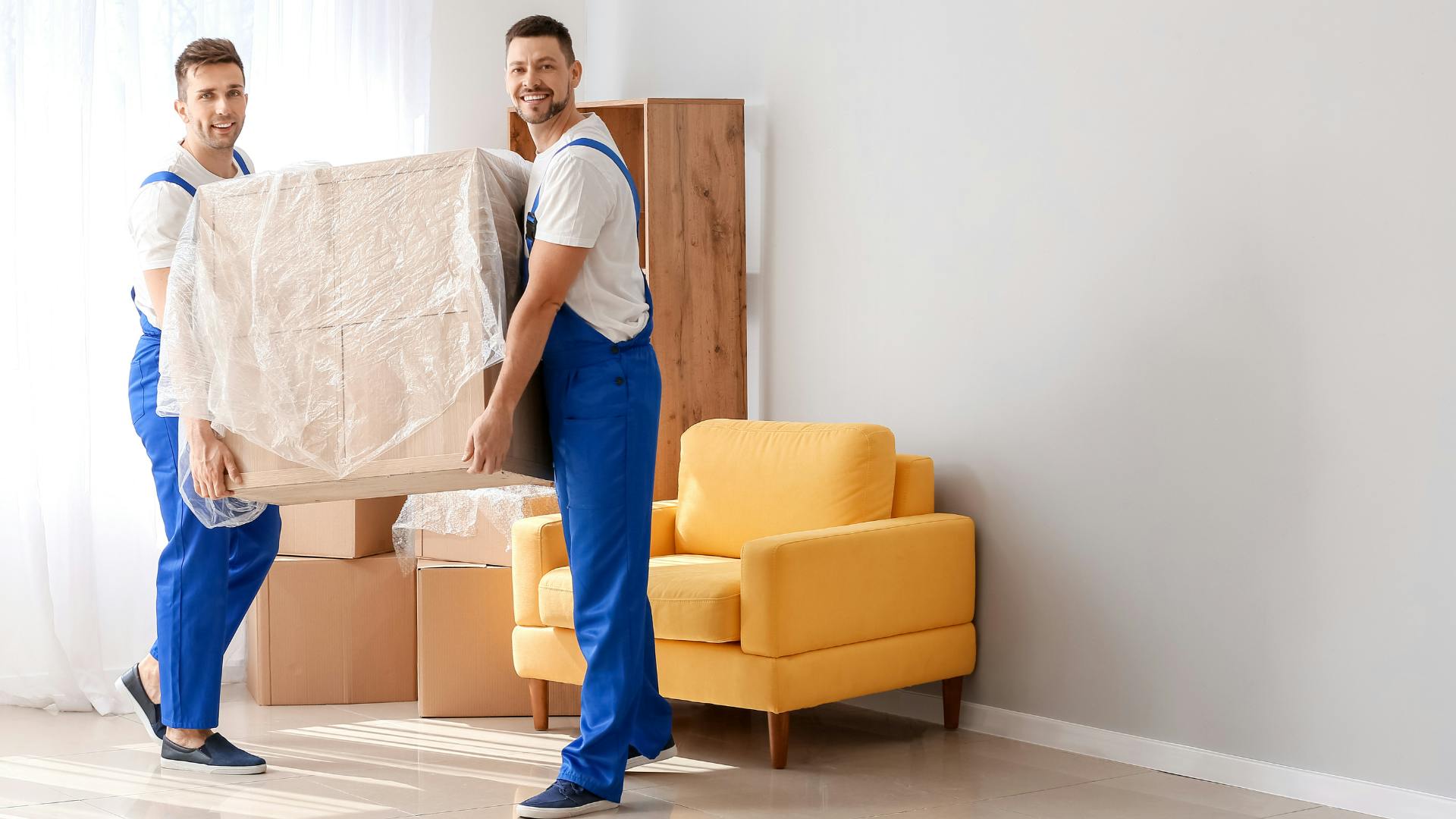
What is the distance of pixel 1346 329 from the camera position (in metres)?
2.75

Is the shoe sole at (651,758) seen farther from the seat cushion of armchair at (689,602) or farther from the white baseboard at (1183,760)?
the white baseboard at (1183,760)

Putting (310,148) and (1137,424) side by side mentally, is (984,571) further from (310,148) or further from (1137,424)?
(310,148)

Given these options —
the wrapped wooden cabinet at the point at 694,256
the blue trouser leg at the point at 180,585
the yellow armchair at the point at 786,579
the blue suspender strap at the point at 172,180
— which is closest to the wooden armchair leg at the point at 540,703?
the yellow armchair at the point at 786,579

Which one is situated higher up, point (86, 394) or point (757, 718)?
point (86, 394)

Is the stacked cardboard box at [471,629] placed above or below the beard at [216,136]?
below

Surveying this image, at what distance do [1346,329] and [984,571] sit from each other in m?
1.10

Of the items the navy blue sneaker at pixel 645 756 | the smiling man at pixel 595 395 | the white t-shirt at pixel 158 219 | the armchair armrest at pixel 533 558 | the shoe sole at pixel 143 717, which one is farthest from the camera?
the armchair armrest at pixel 533 558

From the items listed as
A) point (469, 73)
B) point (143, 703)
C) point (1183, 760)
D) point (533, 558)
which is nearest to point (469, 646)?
point (533, 558)

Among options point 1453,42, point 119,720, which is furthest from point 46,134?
point 1453,42

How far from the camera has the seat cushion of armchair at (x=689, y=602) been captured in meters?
3.03

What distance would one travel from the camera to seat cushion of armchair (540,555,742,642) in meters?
3.03

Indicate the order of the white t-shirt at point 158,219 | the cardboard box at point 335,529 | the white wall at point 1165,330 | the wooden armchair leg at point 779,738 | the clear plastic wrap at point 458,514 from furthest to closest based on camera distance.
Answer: the cardboard box at point 335,529, the clear plastic wrap at point 458,514, the wooden armchair leg at point 779,738, the white t-shirt at point 158,219, the white wall at point 1165,330

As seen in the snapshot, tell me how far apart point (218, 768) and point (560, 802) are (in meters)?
0.88

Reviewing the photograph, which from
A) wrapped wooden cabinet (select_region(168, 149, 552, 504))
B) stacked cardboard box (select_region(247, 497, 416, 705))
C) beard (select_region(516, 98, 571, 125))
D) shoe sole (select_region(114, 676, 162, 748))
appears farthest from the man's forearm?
stacked cardboard box (select_region(247, 497, 416, 705))
